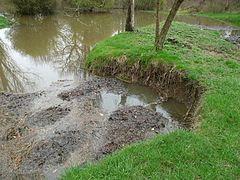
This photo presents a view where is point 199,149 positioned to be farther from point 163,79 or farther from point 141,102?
point 163,79

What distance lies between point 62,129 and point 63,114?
1.03 m

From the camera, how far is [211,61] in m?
12.8

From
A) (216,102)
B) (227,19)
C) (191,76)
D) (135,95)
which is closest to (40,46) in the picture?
(135,95)

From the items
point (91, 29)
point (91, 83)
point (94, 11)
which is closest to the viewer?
point (91, 83)

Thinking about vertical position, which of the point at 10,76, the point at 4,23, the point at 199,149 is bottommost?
the point at 10,76

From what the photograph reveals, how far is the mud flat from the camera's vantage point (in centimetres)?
738

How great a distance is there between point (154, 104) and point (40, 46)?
11638 millimetres

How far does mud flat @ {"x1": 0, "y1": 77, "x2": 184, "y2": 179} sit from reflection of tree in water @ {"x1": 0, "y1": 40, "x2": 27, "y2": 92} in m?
1.18

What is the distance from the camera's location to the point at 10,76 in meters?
14.3

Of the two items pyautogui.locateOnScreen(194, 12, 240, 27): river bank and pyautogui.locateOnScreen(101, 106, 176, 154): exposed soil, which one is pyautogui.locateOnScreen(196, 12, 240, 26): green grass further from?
pyautogui.locateOnScreen(101, 106, 176, 154): exposed soil

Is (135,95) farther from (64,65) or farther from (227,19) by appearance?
(227,19)

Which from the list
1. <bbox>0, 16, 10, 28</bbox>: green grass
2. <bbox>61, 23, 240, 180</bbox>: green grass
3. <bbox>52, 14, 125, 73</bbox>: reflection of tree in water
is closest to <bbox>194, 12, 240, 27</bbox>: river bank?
<bbox>52, 14, 125, 73</bbox>: reflection of tree in water

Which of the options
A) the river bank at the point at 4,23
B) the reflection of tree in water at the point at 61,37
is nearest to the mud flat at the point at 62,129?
the reflection of tree in water at the point at 61,37

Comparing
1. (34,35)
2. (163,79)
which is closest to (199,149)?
(163,79)
